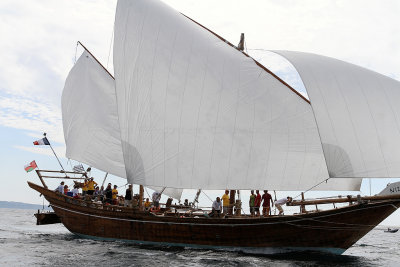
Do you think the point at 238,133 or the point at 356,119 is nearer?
the point at 356,119

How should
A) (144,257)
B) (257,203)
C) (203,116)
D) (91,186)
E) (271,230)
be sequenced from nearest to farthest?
(144,257) < (271,230) < (257,203) < (203,116) < (91,186)

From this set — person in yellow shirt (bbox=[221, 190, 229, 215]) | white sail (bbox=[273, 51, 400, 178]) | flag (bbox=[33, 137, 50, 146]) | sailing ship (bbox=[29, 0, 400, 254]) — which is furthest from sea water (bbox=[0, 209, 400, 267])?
flag (bbox=[33, 137, 50, 146])

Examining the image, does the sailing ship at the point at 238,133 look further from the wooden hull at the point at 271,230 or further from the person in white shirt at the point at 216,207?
the person in white shirt at the point at 216,207

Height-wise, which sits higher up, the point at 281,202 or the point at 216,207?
the point at 281,202

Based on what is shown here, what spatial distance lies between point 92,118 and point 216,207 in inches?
565

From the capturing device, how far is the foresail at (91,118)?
3288 centimetres

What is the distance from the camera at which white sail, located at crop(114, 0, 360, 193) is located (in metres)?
22.4

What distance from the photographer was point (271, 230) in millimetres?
22016

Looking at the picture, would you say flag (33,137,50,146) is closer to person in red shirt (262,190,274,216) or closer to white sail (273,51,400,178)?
person in red shirt (262,190,274,216)

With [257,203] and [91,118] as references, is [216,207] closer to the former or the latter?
[257,203]

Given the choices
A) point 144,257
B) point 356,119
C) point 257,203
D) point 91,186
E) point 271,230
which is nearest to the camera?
point 356,119

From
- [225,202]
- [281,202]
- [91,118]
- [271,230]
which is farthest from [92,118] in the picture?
[271,230]

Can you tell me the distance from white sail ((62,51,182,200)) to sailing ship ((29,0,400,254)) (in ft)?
17.9

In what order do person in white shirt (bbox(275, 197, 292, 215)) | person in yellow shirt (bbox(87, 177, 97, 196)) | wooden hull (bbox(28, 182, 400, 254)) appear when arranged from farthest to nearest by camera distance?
person in yellow shirt (bbox(87, 177, 97, 196)) → person in white shirt (bbox(275, 197, 292, 215)) → wooden hull (bbox(28, 182, 400, 254))
